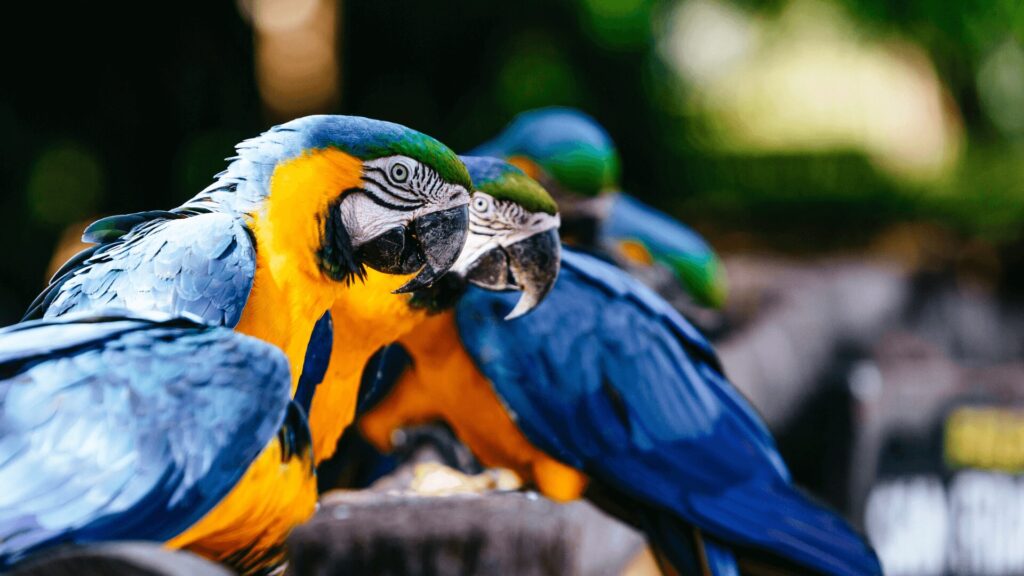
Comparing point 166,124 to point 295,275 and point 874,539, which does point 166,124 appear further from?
point 295,275

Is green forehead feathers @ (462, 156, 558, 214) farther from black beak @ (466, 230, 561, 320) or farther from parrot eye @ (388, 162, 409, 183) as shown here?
parrot eye @ (388, 162, 409, 183)

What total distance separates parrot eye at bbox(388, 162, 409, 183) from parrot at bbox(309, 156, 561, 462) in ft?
0.52

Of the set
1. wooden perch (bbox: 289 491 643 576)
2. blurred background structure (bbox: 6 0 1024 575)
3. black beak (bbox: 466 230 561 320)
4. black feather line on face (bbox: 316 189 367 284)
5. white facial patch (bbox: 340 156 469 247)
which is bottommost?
blurred background structure (bbox: 6 0 1024 575)

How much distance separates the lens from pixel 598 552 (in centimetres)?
130

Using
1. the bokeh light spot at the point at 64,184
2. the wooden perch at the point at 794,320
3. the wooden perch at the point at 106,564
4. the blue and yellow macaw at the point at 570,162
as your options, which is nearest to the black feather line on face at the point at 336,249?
the wooden perch at the point at 106,564

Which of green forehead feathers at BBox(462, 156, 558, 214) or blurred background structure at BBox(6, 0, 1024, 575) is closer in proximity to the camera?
green forehead feathers at BBox(462, 156, 558, 214)

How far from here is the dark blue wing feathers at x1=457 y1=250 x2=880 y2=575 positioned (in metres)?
1.15

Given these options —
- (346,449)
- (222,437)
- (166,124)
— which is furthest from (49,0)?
(222,437)

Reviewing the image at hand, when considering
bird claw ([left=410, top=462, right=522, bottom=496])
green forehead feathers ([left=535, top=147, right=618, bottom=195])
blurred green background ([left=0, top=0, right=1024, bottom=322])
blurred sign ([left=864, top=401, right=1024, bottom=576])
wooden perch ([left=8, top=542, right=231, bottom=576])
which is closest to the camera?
wooden perch ([left=8, top=542, right=231, bottom=576])

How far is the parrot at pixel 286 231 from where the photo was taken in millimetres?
821

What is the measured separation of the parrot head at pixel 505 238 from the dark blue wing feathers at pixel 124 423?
33 cm

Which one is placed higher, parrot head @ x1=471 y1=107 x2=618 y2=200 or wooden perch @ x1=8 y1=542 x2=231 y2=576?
wooden perch @ x1=8 y1=542 x2=231 y2=576

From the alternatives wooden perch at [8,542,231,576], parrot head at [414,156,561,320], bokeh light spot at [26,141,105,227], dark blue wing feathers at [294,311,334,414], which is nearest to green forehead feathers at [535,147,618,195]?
parrot head at [414,156,561,320]

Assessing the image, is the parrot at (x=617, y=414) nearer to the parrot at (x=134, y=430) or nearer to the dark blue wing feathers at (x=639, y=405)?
the dark blue wing feathers at (x=639, y=405)
